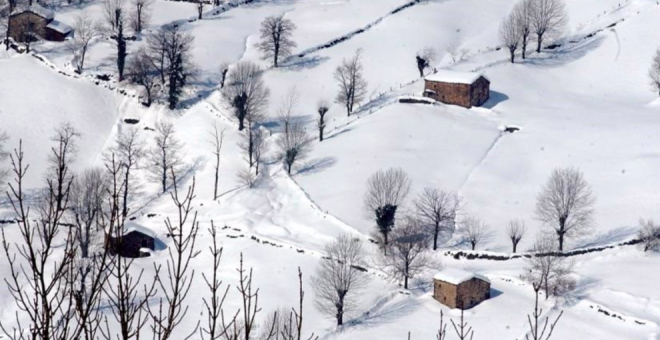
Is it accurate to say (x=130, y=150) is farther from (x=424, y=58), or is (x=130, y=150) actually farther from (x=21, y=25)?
(x=424, y=58)

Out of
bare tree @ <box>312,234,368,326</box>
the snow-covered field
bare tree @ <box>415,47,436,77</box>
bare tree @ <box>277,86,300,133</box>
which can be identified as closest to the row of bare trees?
the snow-covered field

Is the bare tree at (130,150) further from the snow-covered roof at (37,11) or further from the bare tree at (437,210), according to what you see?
the bare tree at (437,210)

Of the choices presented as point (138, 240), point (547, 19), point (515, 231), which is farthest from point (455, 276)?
point (547, 19)

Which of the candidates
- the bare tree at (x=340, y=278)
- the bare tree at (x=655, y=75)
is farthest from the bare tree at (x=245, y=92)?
the bare tree at (x=655, y=75)

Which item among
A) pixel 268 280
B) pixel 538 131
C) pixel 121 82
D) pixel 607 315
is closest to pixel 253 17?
pixel 121 82

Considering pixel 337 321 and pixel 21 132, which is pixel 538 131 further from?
pixel 21 132

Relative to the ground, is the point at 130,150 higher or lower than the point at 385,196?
lower

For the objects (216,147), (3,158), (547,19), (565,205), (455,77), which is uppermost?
(547,19)
